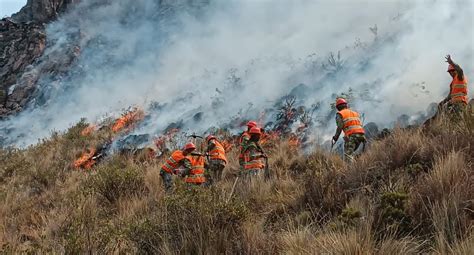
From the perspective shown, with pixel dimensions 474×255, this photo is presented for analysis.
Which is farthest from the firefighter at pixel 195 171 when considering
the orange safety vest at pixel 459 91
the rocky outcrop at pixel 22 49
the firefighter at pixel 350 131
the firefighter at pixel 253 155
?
the rocky outcrop at pixel 22 49

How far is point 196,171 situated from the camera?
29.4 ft

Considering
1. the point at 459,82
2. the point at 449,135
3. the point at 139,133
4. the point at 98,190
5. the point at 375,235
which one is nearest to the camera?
the point at 375,235

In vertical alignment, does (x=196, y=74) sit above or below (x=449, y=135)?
above

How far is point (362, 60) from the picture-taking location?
1586 centimetres

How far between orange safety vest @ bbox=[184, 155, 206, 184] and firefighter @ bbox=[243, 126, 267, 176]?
822 mm

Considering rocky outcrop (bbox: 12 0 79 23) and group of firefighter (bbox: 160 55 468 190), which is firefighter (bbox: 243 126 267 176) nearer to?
group of firefighter (bbox: 160 55 468 190)

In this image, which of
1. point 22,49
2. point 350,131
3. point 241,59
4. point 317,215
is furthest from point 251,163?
point 22,49

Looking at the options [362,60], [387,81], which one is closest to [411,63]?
[387,81]

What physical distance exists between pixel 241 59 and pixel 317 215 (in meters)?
18.1

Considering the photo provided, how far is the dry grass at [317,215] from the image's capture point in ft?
12.2

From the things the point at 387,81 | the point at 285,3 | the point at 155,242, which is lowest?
the point at 387,81

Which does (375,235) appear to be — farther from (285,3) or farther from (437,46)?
(285,3)

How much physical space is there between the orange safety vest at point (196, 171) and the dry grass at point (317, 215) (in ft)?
6.15

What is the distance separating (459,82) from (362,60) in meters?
6.99
